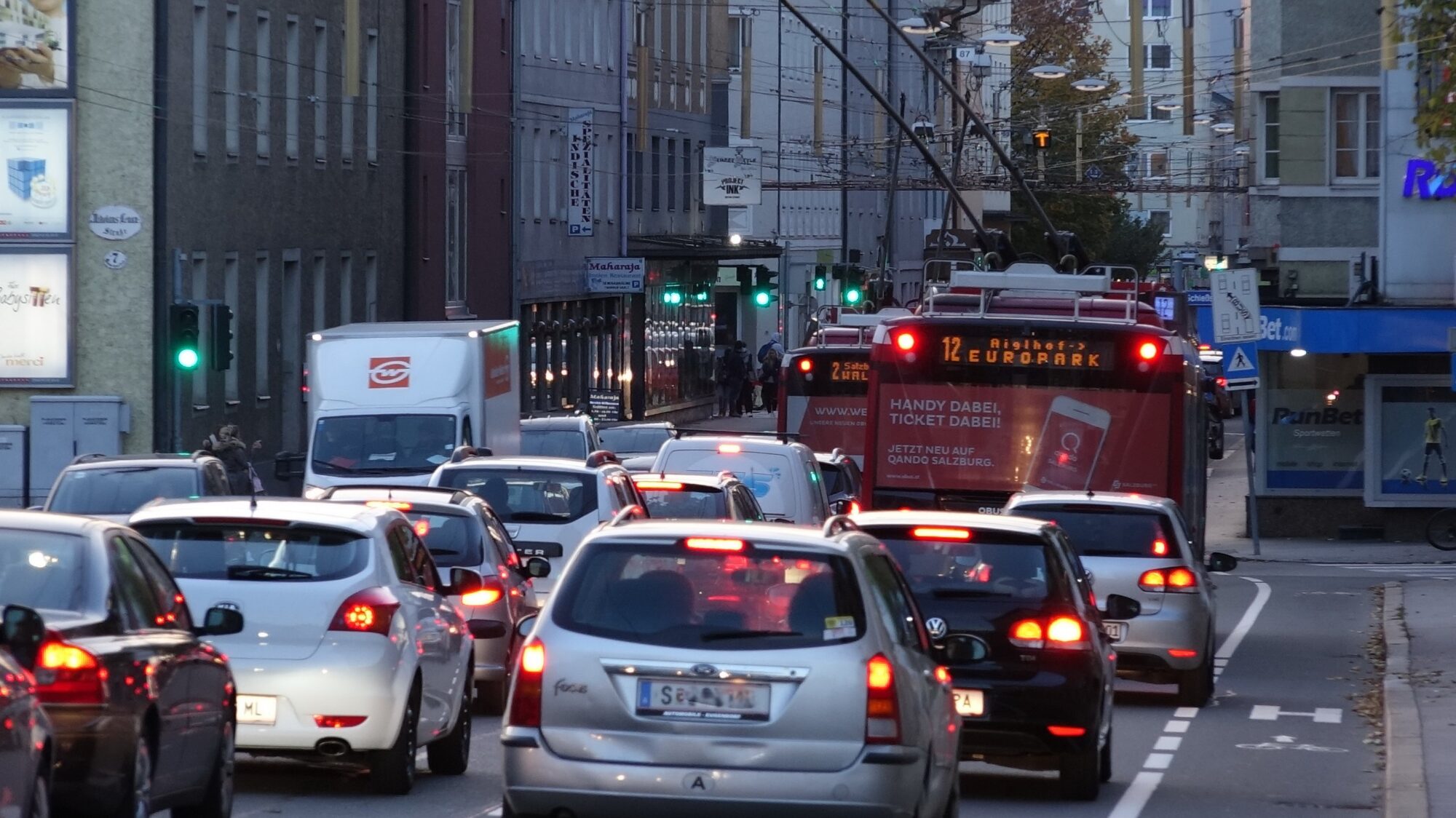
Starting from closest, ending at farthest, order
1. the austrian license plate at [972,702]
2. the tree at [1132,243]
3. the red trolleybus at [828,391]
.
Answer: the austrian license plate at [972,702]
the red trolleybus at [828,391]
the tree at [1132,243]

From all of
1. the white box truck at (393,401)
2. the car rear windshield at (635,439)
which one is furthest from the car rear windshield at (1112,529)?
the car rear windshield at (635,439)

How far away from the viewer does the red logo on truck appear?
1212 inches

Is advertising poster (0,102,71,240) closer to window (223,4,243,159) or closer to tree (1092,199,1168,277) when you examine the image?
window (223,4,243,159)

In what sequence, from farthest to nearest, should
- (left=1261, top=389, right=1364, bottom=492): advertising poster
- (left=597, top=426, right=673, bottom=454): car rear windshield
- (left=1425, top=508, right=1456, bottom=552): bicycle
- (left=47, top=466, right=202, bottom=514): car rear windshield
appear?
(left=1261, top=389, right=1364, bottom=492): advertising poster
(left=1425, top=508, right=1456, bottom=552): bicycle
(left=597, top=426, right=673, bottom=454): car rear windshield
(left=47, top=466, right=202, bottom=514): car rear windshield

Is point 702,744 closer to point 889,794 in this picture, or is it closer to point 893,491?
point 889,794

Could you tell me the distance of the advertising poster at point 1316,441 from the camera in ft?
137

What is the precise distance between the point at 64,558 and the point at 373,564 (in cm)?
305

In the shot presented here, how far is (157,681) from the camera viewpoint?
9781 mm

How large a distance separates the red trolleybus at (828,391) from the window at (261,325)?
11367 mm

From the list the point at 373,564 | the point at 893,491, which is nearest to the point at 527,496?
the point at 893,491

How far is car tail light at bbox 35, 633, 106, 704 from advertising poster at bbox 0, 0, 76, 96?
1231 inches

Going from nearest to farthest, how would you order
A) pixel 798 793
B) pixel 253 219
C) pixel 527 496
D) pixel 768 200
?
pixel 798 793
pixel 527 496
pixel 253 219
pixel 768 200

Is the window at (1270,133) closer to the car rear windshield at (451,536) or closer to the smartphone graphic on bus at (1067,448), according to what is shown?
the smartphone graphic on bus at (1067,448)

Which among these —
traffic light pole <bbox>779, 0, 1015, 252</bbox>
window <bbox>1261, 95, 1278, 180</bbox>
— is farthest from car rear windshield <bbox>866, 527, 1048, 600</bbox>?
window <bbox>1261, 95, 1278, 180</bbox>
